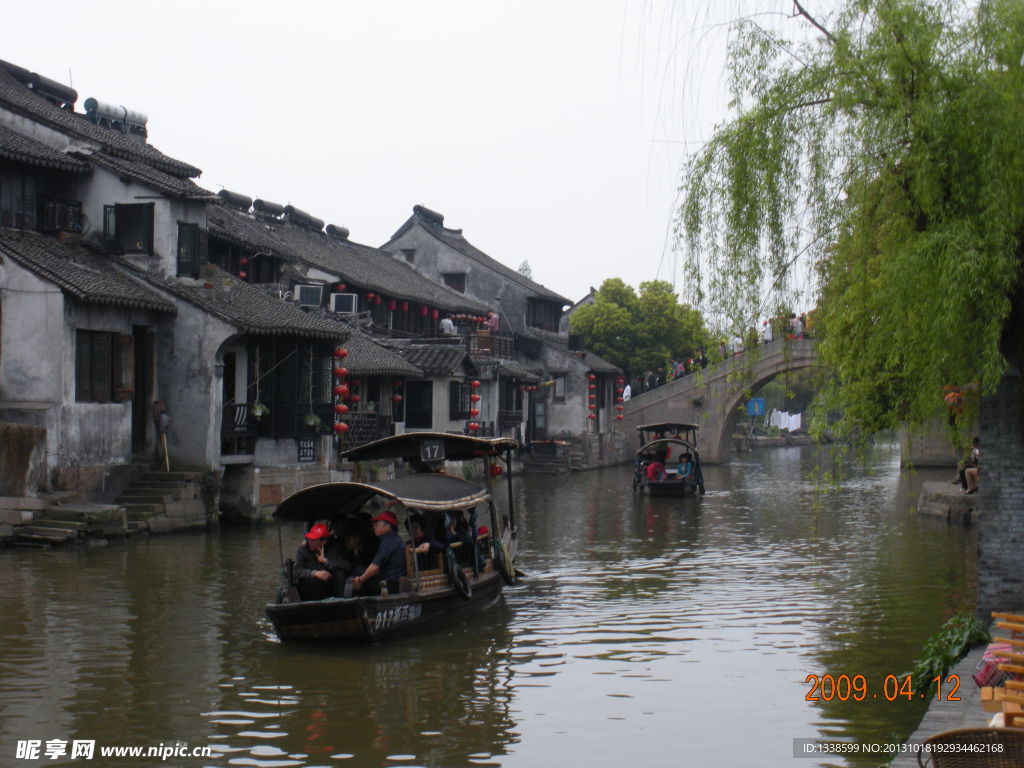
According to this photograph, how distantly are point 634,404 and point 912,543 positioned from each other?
29297mm

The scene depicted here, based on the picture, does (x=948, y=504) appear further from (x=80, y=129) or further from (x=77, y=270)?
(x=80, y=129)

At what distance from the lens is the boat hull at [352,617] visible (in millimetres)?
11766

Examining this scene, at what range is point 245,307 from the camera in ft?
79.9

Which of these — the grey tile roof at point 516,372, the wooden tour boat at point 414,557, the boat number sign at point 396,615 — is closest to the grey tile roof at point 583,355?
the grey tile roof at point 516,372

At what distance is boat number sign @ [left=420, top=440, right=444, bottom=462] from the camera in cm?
1600

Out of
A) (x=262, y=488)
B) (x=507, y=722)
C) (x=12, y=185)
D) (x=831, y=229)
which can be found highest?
(x=12, y=185)

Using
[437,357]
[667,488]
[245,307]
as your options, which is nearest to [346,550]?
[245,307]

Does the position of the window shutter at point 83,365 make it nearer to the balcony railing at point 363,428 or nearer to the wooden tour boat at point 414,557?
the wooden tour boat at point 414,557

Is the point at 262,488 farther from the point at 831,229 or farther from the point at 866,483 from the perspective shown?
the point at 866,483

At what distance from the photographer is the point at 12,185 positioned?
73.2 ft

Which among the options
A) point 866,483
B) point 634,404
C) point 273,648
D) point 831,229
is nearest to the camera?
point 831,229

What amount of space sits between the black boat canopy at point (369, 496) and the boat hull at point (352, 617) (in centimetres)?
112

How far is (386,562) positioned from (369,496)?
1122 millimetres

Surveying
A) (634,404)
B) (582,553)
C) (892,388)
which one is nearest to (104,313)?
(582,553)
